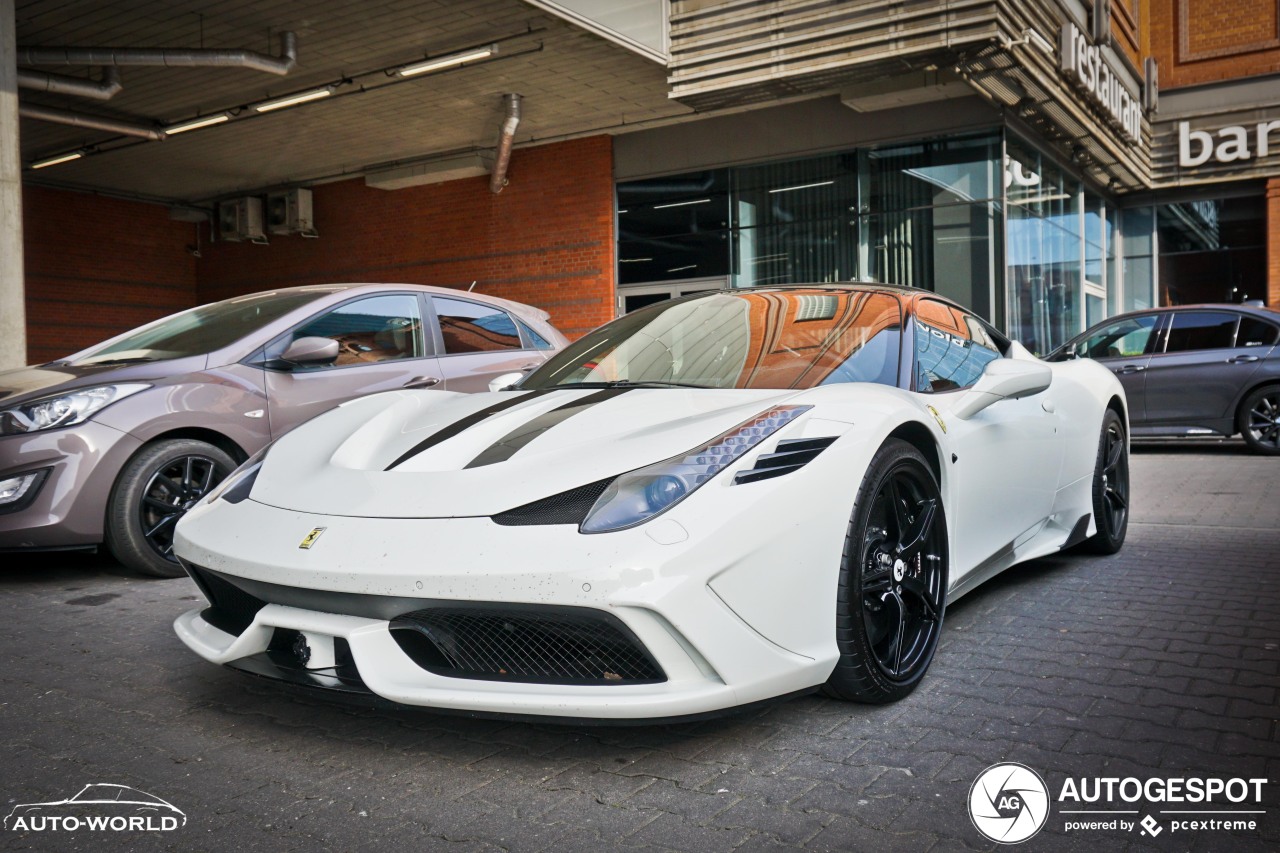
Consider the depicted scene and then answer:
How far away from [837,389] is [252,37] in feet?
39.8

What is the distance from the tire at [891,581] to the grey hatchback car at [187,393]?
296 cm

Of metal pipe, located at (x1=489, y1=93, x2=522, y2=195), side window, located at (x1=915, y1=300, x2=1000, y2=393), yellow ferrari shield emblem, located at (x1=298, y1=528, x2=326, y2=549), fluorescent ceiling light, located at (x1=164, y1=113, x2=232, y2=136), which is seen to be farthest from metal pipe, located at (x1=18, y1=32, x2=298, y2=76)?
yellow ferrari shield emblem, located at (x1=298, y1=528, x2=326, y2=549)

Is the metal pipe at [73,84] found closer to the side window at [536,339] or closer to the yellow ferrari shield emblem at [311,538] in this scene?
the side window at [536,339]

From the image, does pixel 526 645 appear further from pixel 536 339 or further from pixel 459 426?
pixel 536 339

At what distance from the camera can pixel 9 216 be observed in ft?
26.6

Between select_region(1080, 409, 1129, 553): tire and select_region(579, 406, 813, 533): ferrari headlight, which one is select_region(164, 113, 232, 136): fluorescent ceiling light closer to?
select_region(1080, 409, 1129, 553): tire

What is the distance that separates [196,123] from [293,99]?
7.55 feet

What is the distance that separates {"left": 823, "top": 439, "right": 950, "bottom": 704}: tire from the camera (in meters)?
2.71

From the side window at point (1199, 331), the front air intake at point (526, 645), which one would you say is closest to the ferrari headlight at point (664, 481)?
the front air intake at point (526, 645)

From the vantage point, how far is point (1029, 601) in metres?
4.18

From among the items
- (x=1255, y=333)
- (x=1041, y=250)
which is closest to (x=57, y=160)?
(x=1041, y=250)

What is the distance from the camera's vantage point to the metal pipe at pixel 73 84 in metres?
13.0

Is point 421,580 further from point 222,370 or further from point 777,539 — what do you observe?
point 222,370

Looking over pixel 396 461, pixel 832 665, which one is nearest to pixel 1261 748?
pixel 832 665
